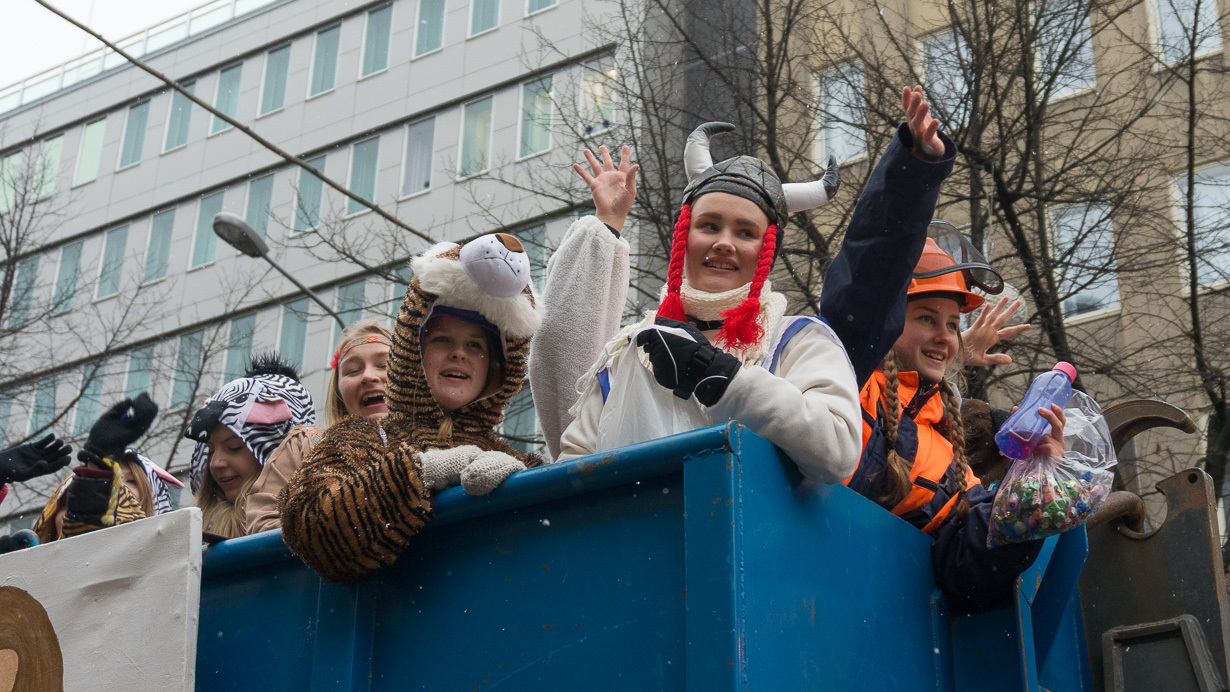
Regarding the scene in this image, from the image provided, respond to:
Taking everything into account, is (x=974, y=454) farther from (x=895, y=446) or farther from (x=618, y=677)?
(x=618, y=677)

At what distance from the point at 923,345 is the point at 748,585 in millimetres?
1557

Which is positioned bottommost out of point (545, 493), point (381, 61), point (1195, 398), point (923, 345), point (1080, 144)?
point (545, 493)

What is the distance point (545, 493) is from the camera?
235cm

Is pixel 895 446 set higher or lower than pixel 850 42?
lower

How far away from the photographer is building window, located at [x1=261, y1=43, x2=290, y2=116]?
24.2 meters

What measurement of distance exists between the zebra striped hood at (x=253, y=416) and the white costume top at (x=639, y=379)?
1399mm

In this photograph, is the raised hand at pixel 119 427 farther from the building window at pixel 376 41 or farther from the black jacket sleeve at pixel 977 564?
the building window at pixel 376 41

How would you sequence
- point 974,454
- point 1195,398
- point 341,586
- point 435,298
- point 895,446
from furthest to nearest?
point 1195,398, point 974,454, point 435,298, point 895,446, point 341,586

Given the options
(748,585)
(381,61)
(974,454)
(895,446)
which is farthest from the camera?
(381,61)

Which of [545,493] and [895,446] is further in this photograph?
[895,446]

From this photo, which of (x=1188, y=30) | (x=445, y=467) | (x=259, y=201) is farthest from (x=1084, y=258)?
(x=259, y=201)

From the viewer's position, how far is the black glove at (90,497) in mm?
3938

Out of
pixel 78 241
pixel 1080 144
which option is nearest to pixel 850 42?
pixel 1080 144

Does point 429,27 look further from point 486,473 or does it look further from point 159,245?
point 486,473
